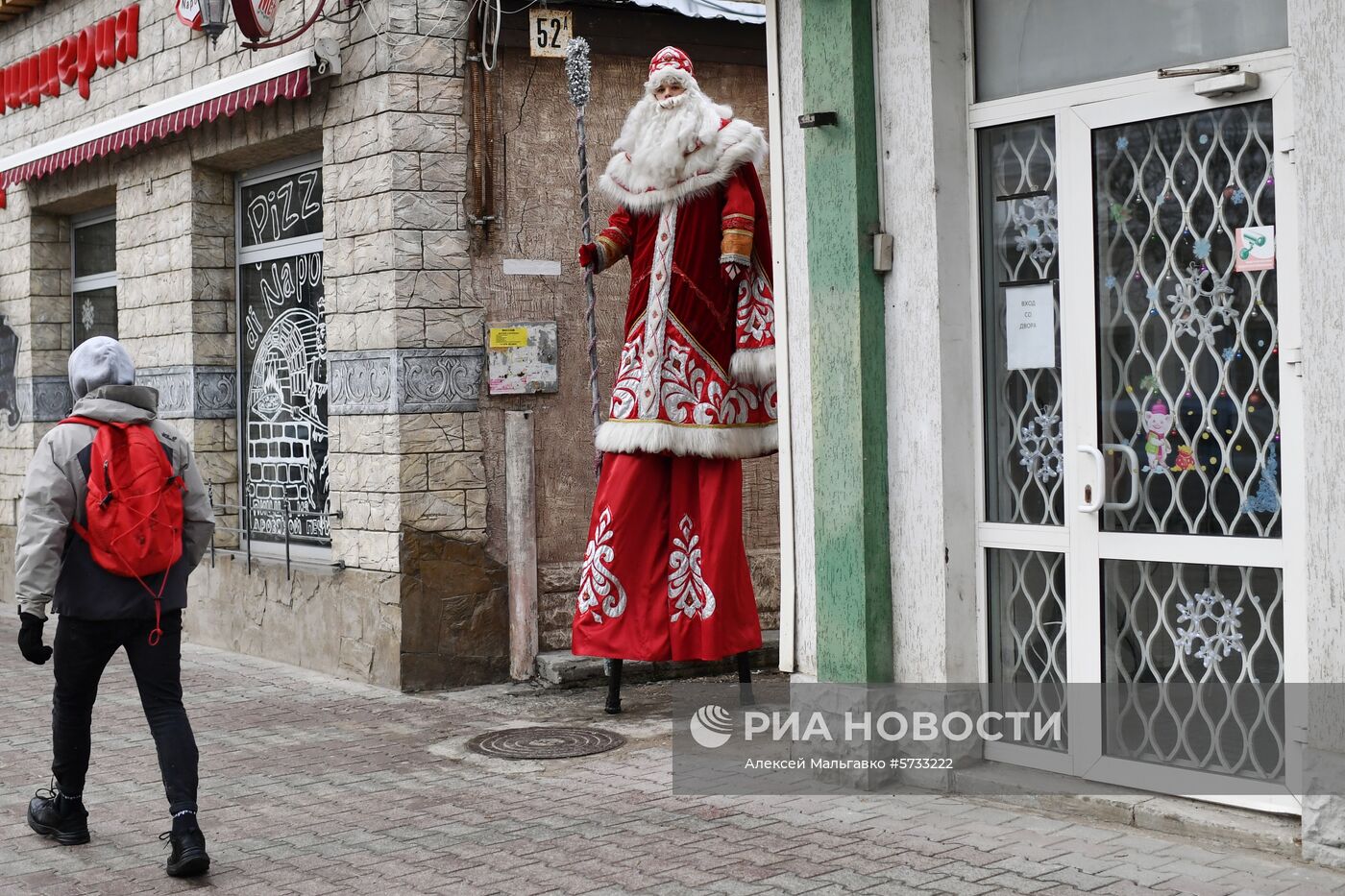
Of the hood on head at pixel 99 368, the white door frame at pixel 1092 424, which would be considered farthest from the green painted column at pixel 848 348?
the hood on head at pixel 99 368

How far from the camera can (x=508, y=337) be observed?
27.7 feet

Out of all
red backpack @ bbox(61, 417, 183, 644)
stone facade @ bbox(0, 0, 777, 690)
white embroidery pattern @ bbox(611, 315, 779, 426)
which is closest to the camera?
red backpack @ bbox(61, 417, 183, 644)

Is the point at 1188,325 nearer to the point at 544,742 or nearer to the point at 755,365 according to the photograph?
the point at 755,365

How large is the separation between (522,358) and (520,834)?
347cm

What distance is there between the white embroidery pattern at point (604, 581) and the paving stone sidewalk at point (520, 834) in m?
0.51

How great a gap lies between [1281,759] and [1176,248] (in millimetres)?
1632

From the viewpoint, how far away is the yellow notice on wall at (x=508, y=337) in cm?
839

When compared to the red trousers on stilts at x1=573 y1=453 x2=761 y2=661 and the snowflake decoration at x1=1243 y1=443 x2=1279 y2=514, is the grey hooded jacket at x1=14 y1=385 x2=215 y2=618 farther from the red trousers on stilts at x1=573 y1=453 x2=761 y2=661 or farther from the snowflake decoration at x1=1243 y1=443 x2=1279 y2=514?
the snowflake decoration at x1=1243 y1=443 x2=1279 y2=514

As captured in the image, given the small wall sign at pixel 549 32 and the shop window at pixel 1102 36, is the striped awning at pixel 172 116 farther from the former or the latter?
the shop window at pixel 1102 36

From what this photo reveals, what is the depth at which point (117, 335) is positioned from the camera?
11.6 metres

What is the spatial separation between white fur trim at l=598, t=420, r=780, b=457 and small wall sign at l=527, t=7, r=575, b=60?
2316mm

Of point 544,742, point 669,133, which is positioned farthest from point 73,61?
point 544,742

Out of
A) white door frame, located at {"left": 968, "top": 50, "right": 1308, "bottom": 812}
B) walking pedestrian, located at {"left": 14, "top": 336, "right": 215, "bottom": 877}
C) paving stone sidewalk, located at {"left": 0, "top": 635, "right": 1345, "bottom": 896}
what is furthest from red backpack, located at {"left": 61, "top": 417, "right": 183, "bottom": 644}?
white door frame, located at {"left": 968, "top": 50, "right": 1308, "bottom": 812}

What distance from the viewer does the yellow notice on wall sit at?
27.5ft
